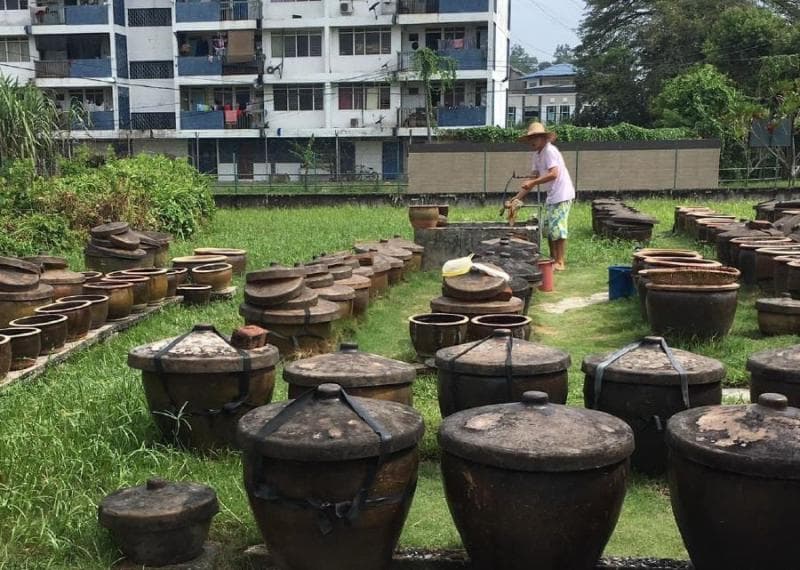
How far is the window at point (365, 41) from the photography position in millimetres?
32594

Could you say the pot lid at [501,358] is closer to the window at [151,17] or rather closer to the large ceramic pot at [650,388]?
the large ceramic pot at [650,388]

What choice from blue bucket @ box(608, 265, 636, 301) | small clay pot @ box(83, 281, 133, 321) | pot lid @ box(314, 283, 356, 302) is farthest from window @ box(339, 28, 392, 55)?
pot lid @ box(314, 283, 356, 302)

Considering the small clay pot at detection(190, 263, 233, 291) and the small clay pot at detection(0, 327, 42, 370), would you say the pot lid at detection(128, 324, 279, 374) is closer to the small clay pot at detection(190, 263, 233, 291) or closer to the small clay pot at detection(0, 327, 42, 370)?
the small clay pot at detection(0, 327, 42, 370)

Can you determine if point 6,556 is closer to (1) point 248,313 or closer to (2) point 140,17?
(1) point 248,313

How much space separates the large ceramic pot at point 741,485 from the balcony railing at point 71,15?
35225 mm

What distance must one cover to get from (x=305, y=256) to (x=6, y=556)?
8.99 metres

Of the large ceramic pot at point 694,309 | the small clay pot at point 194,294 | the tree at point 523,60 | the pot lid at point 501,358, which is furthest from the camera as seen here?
the tree at point 523,60

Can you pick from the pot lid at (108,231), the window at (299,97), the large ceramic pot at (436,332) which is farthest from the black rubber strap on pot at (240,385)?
the window at (299,97)

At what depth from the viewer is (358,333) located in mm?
7945

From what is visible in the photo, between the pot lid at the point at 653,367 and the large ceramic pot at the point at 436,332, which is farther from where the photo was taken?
the large ceramic pot at the point at 436,332

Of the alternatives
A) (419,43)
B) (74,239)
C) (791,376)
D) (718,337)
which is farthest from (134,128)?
(791,376)

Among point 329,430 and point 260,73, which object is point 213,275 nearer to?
point 329,430

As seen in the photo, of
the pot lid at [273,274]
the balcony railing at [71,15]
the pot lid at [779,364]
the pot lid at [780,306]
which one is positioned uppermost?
the balcony railing at [71,15]

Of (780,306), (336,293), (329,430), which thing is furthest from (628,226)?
(329,430)
